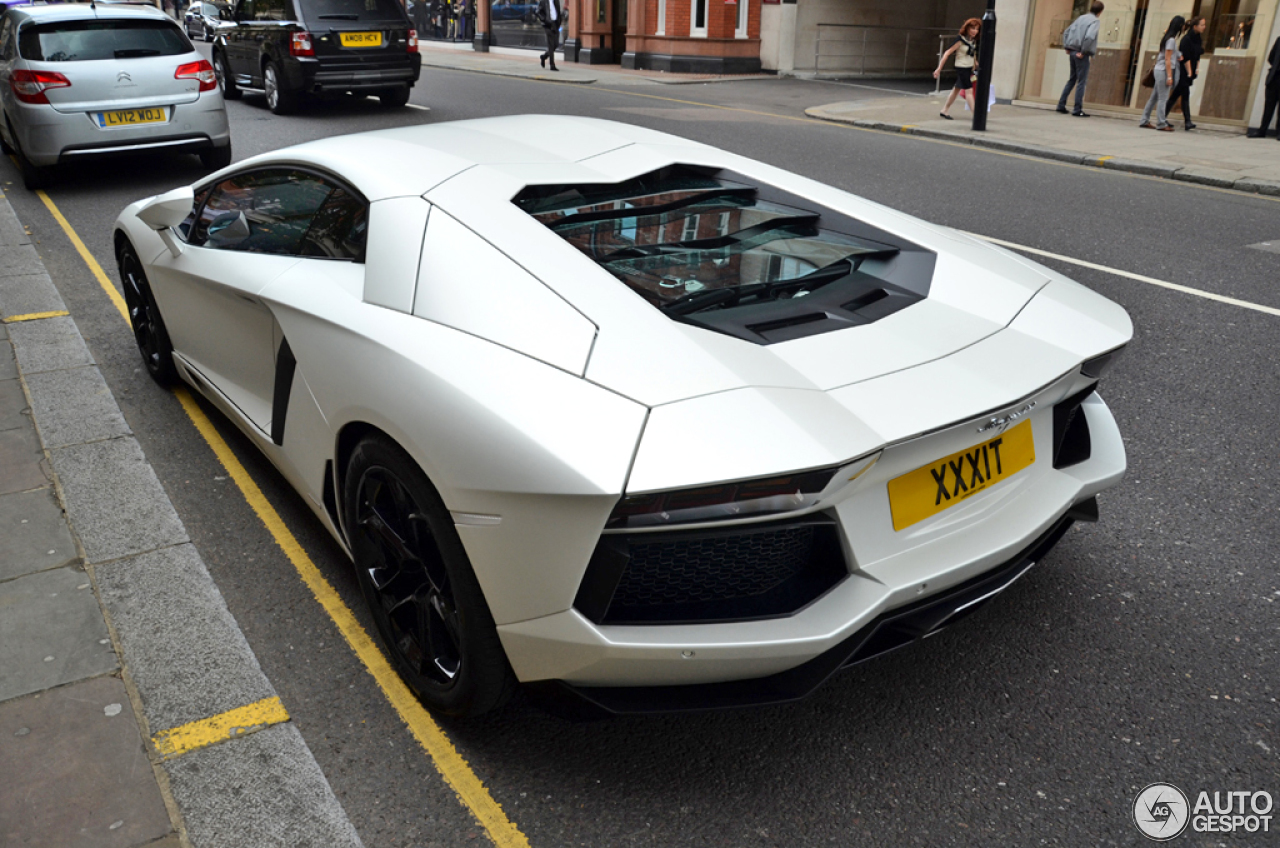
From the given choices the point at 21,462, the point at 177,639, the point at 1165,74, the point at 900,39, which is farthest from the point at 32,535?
the point at 900,39

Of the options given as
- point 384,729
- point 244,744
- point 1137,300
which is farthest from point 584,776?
point 1137,300

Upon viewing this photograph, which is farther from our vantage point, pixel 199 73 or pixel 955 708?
pixel 199 73

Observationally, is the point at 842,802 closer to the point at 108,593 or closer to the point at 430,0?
the point at 108,593

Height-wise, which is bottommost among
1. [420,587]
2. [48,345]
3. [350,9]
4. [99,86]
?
[48,345]

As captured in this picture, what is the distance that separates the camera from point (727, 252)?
300 centimetres

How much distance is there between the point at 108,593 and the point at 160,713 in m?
0.73

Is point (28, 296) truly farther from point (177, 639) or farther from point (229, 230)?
point (177, 639)

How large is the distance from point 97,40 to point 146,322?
21.3ft

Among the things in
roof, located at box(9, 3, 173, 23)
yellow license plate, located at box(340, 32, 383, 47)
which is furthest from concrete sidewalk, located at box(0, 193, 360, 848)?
yellow license plate, located at box(340, 32, 383, 47)

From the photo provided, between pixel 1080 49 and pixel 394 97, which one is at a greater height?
pixel 1080 49

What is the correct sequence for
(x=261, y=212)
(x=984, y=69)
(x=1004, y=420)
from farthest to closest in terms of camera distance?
(x=984, y=69) < (x=261, y=212) < (x=1004, y=420)

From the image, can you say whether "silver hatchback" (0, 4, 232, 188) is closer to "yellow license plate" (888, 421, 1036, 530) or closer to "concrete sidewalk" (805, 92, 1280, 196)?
"yellow license plate" (888, 421, 1036, 530)

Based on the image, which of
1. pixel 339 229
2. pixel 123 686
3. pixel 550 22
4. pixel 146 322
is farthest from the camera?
pixel 550 22

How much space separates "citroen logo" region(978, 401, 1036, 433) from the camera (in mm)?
2375
